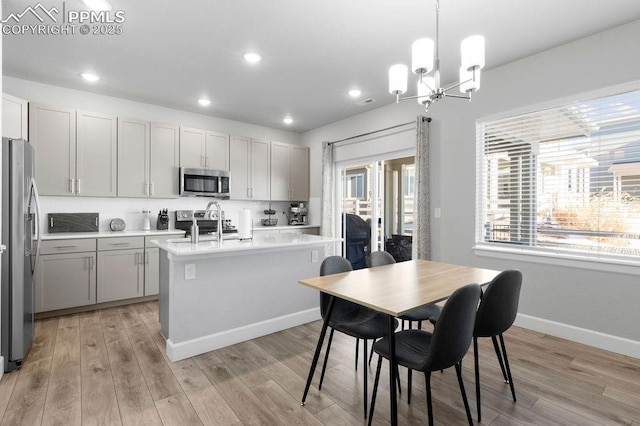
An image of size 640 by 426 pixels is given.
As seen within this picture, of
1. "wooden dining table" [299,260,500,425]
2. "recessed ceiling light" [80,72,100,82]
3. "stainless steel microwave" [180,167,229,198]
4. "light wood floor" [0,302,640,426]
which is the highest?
"recessed ceiling light" [80,72,100,82]

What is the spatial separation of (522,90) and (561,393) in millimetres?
2721

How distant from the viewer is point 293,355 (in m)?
2.68

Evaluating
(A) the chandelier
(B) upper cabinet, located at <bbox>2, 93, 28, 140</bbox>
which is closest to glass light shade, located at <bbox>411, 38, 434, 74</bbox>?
(A) the chandelier

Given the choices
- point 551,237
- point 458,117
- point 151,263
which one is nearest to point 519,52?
point 458,117

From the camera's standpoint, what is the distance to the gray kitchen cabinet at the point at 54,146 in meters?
3.63

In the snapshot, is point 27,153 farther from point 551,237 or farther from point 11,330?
point 551,237

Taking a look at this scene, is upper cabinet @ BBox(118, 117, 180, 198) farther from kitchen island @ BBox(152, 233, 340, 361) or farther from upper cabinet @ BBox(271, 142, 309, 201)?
kitchen island @ BBox(152, 233, 340, 361)

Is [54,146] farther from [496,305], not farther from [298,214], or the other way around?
[496,305]

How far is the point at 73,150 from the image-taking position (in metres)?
3.87

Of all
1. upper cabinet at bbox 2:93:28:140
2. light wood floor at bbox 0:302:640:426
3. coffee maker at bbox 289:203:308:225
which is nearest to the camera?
light wood floor at bbox 0:302:640:426

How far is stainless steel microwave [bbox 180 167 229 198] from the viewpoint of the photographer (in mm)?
4621

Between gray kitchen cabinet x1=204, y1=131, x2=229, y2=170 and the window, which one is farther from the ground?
gray kitchen cabinet x1=204, y1=131, x2=229, y2=170
